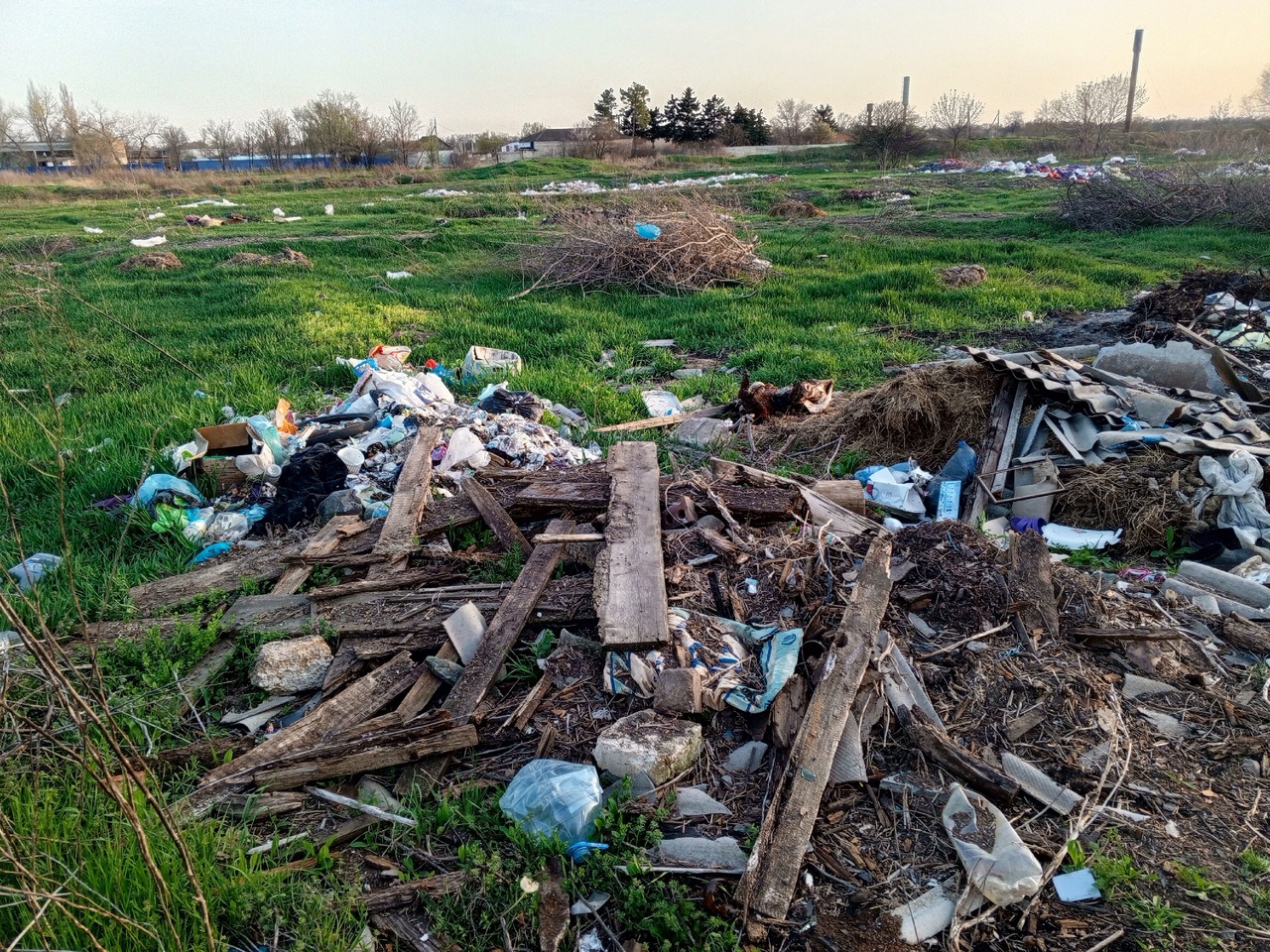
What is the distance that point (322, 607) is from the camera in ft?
12.2

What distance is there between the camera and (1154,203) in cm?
1540

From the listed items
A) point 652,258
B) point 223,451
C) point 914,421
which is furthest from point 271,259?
point 914,421

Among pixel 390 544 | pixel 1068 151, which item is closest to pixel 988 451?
pixel 390 544

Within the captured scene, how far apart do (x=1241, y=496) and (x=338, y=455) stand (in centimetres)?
568

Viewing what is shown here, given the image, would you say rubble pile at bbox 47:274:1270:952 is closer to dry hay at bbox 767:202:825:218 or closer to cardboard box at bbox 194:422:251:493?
cardboard box at bbox 194:422:251:493

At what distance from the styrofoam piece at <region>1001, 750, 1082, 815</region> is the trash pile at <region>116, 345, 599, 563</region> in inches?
125

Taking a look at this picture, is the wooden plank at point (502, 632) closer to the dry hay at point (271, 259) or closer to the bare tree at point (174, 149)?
the dry hay at point (271, 259)

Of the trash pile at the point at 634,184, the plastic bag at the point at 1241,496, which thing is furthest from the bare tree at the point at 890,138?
the plastic bag at the point at 1241,496

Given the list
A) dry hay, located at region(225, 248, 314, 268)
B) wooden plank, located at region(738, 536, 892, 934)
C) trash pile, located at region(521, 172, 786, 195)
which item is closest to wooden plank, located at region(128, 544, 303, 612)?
wooden plank, located at region(738, 536, 892, 934)

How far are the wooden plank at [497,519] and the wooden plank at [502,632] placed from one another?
0.69 ft

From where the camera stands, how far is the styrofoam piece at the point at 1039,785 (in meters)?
2.52

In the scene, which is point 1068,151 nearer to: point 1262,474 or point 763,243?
point 763,243

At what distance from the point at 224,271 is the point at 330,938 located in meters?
12.9

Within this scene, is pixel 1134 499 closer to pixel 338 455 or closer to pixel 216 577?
pixel 338 455
